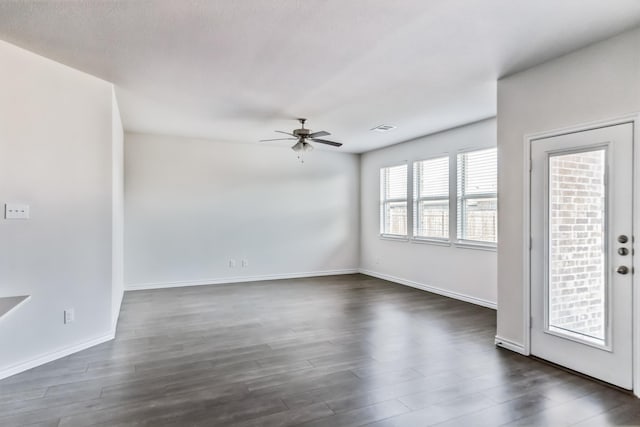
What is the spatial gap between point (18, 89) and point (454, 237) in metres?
5.49

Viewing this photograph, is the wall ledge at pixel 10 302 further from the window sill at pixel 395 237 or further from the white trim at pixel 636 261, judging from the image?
the window sill at pixel 395 237

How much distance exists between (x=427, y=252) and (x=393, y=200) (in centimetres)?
136

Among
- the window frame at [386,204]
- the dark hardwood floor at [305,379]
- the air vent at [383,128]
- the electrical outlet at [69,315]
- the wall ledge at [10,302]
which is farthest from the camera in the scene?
the window frame at [386,204]

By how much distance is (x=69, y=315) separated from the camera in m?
3.35

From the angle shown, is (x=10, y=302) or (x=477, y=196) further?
(x=477, y=196)

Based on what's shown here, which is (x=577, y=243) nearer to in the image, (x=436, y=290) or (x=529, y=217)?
(x=529, y=217)

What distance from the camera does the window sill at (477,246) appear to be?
16.5 ft

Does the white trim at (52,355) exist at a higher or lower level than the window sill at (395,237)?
lower

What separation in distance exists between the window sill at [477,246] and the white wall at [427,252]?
0.14 ft

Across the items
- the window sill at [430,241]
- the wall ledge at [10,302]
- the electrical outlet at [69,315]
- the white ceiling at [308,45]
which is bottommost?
the electrical outlet at [69,315]

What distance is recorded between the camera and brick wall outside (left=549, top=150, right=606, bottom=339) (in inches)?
112

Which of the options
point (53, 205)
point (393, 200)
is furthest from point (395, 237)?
point (53, 205)

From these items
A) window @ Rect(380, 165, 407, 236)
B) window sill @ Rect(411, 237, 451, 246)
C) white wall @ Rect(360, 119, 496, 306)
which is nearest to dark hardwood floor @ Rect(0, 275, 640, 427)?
white wall @ Rect(360, 119, 496, 306)

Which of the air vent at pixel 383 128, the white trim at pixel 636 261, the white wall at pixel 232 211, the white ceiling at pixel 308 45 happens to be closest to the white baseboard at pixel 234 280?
the white wall at pixel 232 211
